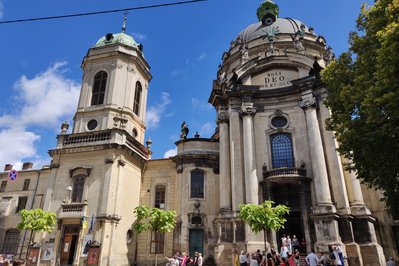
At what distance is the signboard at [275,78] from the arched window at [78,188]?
16726 mm

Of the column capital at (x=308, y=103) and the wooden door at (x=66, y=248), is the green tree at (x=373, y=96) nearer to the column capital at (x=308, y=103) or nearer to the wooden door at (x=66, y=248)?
the column capital at (x=308, y=103)

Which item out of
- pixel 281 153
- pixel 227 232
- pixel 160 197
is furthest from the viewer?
pixel 160 197

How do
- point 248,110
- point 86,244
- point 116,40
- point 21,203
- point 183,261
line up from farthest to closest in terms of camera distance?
point 116,40 → point 21,203 → point 248,110 → point 86,244 → point 183,261

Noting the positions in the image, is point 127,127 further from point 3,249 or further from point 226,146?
point 3,249

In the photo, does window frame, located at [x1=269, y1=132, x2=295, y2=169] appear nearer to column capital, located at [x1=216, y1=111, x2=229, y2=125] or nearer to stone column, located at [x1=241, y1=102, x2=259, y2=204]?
stone column, located at [x1=241, y1=102, x2=259, y2=204]

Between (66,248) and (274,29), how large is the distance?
1151 inches

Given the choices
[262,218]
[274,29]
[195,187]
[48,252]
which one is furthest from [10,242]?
[274,29]

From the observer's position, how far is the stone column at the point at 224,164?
23.8m

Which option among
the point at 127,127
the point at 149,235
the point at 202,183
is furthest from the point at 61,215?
the point at 202,183

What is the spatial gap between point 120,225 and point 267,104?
15.3m

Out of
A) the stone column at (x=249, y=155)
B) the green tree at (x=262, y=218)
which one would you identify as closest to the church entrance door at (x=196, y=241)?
the stone column at (x=249, y=155)

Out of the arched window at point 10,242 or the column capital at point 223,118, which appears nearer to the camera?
the column capital at point 223,118

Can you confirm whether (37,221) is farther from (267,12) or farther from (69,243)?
(267,12)

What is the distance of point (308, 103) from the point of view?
2494 centimetres
